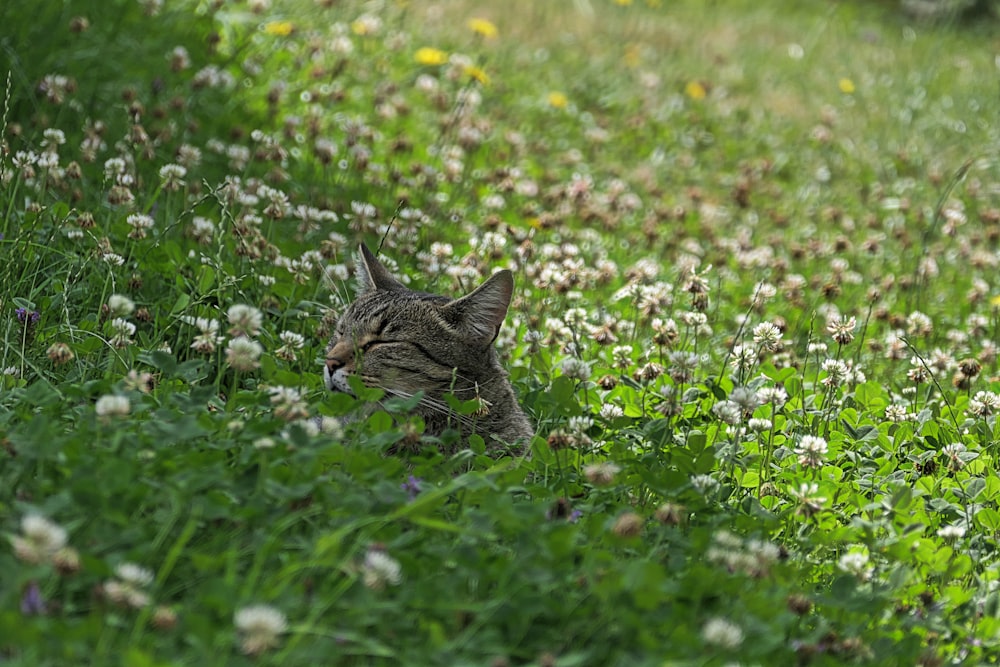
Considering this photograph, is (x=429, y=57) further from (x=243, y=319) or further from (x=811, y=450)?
(x=243, y=319)

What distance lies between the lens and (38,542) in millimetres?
2523

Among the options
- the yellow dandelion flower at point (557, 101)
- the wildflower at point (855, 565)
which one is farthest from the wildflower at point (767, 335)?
the yellow dandelion flower at point (557, 101)

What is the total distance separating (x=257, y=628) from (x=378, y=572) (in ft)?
1.28

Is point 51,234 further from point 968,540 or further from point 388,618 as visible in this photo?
point 968,540

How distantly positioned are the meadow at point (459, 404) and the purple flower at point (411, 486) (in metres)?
0.12

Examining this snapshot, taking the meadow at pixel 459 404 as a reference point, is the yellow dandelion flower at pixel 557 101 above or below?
below

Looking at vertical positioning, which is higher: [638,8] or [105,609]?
[105,609]

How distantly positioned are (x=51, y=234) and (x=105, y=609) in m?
2.64

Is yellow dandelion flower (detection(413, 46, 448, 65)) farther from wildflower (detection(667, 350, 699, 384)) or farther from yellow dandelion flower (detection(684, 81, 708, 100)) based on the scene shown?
wildflower (detection(667, 350, 699, 384))

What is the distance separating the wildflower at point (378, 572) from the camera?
2.77m

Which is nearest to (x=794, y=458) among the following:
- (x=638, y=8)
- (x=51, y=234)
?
(x=51, y=234)

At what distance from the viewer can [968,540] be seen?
3.89m

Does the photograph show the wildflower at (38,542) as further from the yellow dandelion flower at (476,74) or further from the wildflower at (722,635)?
the yellow dandelion flower at (476,74)

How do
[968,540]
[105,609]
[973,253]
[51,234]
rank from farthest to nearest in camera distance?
1. [973,253]
2. [51,234]
3. [968,540]
4. [105,609]
